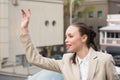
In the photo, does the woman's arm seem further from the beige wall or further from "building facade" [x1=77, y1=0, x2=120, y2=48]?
"building facade" [x1=77, y1=0, x2=120, y2=48]

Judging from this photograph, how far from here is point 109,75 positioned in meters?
2.76

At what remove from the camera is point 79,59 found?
2779mm

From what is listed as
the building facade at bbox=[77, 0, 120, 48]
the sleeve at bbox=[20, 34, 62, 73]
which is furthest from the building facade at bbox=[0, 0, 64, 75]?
the building facade at bbox=[77, 0, 120, 48]

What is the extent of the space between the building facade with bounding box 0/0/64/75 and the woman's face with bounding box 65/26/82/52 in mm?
11915

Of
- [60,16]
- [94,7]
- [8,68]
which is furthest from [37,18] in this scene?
[94,7]

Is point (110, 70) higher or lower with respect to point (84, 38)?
lower

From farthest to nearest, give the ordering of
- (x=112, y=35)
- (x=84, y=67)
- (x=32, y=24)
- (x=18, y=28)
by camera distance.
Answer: (x=112, y=35) < (x=32, y=24) < (x=18, y=28) < (x=84, y=67)

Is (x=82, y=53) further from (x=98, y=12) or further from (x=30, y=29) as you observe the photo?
(x=98, y=12)

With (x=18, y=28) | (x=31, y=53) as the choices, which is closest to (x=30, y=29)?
(x=18, y=28)

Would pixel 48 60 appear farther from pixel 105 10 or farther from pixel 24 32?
pixel 105 10

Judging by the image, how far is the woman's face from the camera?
2.74m

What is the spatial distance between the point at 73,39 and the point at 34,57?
29 cm

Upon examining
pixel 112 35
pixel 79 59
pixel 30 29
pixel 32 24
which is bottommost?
pixel 112 35

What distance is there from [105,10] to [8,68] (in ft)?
107
